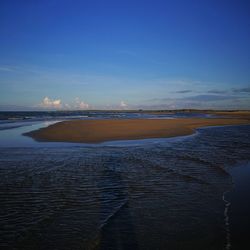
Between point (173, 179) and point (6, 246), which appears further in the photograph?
point (173, 179)

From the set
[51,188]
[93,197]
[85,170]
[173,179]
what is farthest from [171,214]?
[85,170]

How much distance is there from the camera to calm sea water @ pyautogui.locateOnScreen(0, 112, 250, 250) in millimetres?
4590

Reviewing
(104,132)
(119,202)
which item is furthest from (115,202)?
(104,132)

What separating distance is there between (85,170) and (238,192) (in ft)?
16.4

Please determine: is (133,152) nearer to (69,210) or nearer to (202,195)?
(202,195)

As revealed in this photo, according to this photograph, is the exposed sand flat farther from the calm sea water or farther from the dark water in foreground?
the calm sea water

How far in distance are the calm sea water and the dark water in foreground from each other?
0.02 meters

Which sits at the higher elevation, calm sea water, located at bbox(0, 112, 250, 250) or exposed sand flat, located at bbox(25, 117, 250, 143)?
exposed sand flat, located at bbox(25, 117, 250, 143)

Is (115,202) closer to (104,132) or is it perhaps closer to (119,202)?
(119,202)

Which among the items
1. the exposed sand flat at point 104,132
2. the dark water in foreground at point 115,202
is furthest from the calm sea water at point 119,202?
the exposed sand flat at point 104,132

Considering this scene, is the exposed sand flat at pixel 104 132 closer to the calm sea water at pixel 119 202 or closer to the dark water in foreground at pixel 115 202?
the dark water in foreground at pixel 115 202

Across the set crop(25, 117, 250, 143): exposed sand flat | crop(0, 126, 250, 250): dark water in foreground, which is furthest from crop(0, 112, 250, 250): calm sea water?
crop(25, 117, 250, 143): exposed sand flat

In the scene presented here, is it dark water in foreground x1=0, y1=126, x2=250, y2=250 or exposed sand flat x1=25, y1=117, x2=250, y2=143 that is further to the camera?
exposed sand flat x1=25, y1=117, x2=250, y2=143

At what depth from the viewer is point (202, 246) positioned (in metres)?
4.33
